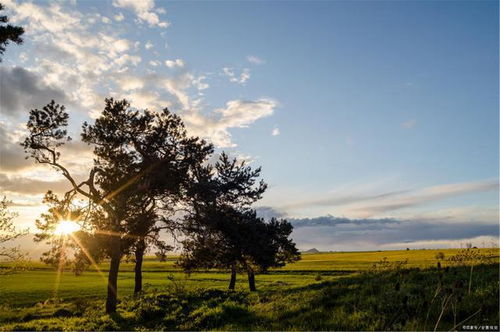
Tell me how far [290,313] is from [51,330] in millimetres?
15821

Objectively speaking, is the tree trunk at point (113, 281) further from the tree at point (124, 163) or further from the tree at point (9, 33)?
the tree at point (9, 33)

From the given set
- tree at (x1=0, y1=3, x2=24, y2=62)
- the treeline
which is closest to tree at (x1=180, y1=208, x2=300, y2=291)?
the treeline

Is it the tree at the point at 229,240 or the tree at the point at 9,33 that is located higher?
the tree at the point at 9,33

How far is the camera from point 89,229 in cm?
2531

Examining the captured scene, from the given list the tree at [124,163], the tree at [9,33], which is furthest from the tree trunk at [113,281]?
the tree at [9,33]

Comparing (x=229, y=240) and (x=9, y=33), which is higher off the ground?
(x=9, y=33)

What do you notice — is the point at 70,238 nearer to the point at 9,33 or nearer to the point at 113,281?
the point at 113,281

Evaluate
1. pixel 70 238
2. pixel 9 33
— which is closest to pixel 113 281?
pixel 70 238

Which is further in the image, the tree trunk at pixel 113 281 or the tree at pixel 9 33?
the tree trunk at pixel 113 281

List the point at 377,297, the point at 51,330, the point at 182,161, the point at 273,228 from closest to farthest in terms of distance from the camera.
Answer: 1. the point at 377,297
2. the point at 51,330
3. the point at 182,161
4. the point at 273,228

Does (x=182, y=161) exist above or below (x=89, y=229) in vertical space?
above

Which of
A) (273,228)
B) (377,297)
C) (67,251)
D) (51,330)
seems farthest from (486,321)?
(273,228)

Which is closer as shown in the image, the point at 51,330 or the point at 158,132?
the point at 51,330

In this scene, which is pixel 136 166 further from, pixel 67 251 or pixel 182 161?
pixel 67 251
